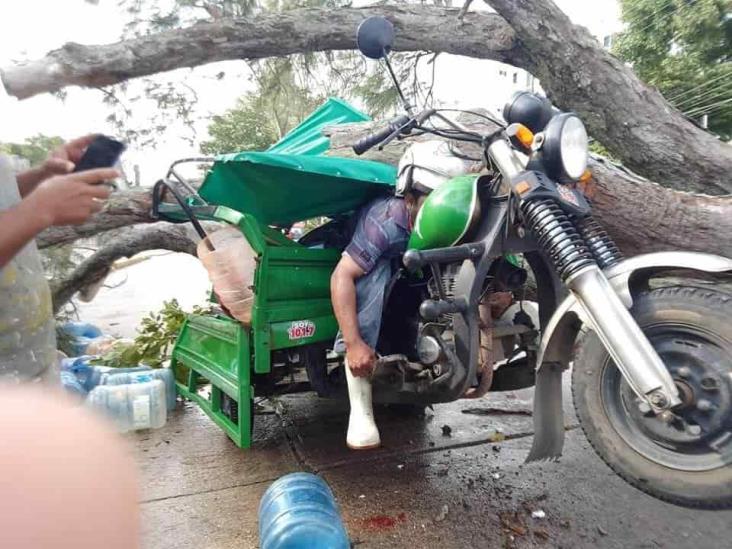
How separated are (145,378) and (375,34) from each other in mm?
2938

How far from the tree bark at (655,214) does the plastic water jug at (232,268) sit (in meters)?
1.48

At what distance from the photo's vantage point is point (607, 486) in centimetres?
259

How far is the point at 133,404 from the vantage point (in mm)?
3600

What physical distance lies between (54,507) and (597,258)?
6.01 ft

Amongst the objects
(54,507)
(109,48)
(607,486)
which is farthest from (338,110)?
(54,507)

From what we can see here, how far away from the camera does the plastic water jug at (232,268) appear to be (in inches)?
104

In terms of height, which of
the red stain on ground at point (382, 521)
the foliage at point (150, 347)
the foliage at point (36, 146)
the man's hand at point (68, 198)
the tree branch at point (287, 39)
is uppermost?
the tree branch at point (287, 39)

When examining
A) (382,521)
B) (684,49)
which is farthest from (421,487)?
(684,49)

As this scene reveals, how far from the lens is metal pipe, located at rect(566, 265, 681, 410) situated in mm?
1546

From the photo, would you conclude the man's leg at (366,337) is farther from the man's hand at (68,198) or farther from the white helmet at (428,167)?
the man's hand at (68,198)

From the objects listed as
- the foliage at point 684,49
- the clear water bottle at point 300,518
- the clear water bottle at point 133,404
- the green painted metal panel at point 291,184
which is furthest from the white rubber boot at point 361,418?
Result: the foliage at point 684,49

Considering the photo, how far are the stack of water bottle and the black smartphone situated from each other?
2.12 meters

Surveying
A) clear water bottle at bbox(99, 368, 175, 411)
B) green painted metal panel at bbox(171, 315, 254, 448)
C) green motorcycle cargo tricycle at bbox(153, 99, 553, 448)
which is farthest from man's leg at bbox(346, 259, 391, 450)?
clear water bottle at bbox(99, 368, 175, 411)

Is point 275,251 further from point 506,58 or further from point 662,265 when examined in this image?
point 506,58
